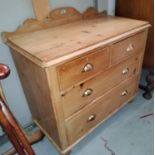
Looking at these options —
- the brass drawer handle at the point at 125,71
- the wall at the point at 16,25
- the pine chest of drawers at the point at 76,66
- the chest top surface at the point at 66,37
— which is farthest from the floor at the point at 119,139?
the chest top surface at the point at 66,37

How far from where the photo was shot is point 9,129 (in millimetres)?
653

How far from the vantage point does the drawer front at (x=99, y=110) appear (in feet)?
3.89

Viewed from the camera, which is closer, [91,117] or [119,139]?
[91,117]

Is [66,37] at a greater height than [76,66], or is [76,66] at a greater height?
[66,37]

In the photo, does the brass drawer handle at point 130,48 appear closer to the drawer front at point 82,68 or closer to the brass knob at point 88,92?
the drawer front at point 82,68

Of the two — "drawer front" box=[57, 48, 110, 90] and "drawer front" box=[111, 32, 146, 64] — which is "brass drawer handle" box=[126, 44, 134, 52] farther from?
"drawer front" box=[57, 48, 110, 90]

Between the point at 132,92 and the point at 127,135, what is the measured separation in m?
0.40

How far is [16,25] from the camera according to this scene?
1.17 m

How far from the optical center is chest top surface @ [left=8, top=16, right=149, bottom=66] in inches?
34.7

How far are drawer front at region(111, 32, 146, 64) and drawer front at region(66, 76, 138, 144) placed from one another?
26 centimetres

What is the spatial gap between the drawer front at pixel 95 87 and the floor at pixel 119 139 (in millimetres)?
421

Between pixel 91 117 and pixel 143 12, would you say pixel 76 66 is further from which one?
pixel 143 12

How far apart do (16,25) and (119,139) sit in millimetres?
1168

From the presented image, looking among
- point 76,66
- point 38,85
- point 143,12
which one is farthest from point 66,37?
point 143,12
